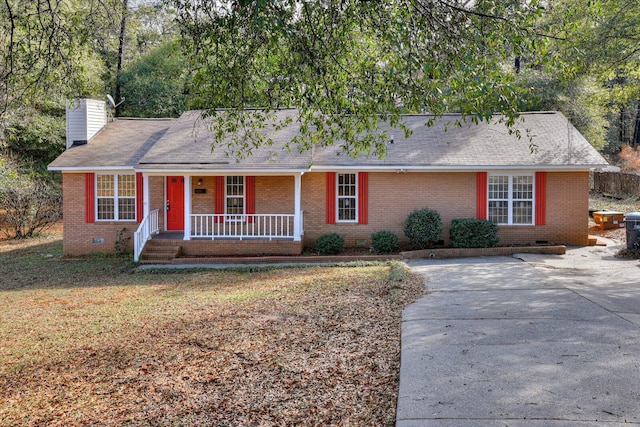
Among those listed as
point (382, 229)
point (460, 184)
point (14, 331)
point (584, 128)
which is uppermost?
point (584, 128)

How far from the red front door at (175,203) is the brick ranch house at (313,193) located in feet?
0.12

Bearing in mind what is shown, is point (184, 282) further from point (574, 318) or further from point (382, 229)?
point (574, 318)

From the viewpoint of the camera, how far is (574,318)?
7.73m

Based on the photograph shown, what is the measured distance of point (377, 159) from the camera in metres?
17.9

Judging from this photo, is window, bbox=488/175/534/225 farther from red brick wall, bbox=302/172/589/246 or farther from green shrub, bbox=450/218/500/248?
green shrub, bbox=450/218/500/248

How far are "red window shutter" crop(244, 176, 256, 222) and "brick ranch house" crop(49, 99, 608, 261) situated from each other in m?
0.03

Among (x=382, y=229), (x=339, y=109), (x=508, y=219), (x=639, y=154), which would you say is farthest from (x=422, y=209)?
(x=639, y=154)

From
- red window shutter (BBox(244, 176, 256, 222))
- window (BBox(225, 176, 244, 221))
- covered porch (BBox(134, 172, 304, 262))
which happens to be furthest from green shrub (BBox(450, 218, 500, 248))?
window (BBox(225, 176, 244, 221))

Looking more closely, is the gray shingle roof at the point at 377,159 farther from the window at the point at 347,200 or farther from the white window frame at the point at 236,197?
the white window frame at the point at 236,197

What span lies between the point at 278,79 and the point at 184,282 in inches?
284

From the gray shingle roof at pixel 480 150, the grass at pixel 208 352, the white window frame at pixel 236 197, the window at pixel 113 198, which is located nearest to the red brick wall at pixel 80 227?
the window at pixel 113 198

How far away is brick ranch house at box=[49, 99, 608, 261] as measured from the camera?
1725 cm

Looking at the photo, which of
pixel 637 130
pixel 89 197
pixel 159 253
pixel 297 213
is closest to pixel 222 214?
pixel 159 253

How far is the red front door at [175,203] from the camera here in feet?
62.5
